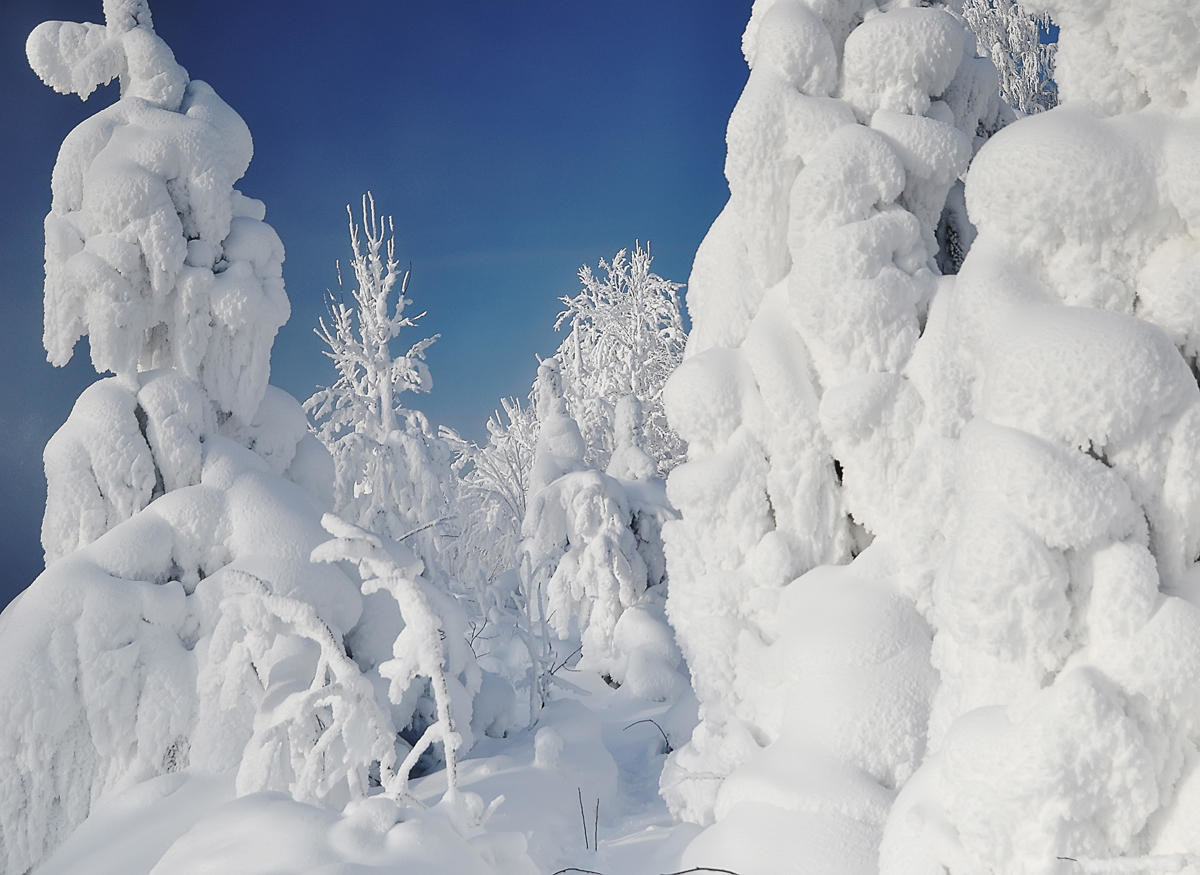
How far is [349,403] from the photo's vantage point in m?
15.2

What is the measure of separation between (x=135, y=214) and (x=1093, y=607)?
652cm

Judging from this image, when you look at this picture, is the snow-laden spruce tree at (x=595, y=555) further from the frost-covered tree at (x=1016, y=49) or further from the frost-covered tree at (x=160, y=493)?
the frost-covered tree at (x=1016, y=49)

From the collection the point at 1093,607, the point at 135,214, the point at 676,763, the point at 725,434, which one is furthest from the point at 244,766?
the point at 1093,607

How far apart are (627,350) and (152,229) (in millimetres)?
16007

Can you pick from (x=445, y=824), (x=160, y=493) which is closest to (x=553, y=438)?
(x=160, y=493)

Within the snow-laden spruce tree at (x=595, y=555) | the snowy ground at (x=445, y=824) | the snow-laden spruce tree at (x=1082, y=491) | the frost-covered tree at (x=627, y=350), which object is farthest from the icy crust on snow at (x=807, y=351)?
A: the frost-covered tree at (x=627, y=350)

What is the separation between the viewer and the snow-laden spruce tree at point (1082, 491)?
238cm

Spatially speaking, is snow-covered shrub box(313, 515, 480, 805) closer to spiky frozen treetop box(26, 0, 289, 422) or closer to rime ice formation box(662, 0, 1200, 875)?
rime ice formation box(662, 0, 1200, 875)

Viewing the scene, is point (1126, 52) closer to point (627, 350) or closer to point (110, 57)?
point (110, 57)

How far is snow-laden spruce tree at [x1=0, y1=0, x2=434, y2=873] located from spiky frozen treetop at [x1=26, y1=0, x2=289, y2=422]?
0.02 meters

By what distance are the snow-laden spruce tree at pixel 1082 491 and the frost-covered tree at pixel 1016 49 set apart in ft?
41.6

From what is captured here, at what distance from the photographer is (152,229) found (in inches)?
267

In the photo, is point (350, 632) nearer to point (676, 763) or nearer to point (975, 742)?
point (676, 763)

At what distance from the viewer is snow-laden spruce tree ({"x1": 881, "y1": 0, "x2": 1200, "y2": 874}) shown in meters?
2.38
